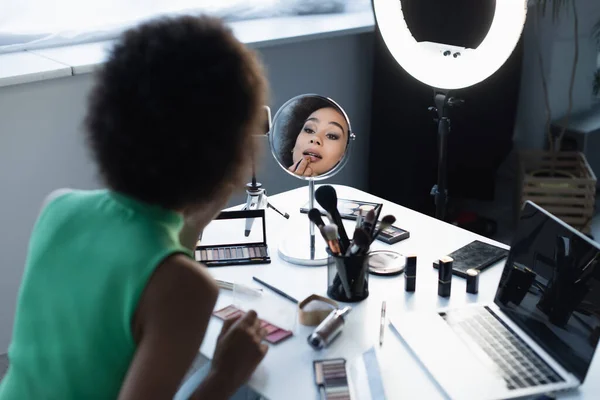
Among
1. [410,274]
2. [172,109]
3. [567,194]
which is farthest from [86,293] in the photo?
[567,194]

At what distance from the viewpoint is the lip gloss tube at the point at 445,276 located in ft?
4.33

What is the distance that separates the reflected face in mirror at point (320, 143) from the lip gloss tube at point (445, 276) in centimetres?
32

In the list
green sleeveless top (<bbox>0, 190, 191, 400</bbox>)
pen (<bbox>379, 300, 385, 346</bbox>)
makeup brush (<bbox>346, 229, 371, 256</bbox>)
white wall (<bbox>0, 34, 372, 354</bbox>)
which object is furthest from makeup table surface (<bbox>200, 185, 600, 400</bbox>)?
white wall (<bbox>0, 34, 372, 354</bbox>)

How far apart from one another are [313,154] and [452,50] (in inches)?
15.1

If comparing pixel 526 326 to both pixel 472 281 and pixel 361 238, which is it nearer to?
pixel 472 281

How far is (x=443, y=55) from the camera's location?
1554mm

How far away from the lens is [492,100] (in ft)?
9.96

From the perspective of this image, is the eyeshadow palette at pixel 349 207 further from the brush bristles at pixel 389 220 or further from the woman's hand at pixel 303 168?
the brush bristles at pixel 389 220

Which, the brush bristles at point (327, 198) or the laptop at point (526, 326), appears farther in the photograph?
the brush bristles at point (327, 198)

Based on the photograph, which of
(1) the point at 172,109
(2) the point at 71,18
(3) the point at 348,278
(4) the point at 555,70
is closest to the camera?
(1) the point at 172,109

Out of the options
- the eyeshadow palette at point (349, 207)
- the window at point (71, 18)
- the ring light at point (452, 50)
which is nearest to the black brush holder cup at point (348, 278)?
the eyeshadow palette at point (349, 207)

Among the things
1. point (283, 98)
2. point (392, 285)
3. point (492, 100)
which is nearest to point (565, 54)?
point (492, 100)

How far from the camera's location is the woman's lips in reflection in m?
1.49

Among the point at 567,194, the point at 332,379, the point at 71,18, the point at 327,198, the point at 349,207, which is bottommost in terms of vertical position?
the point at 567,194
